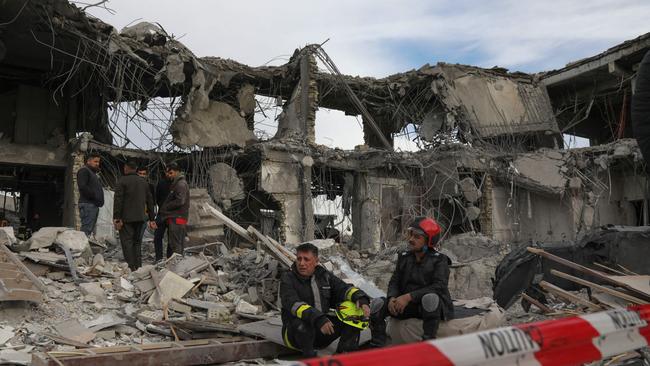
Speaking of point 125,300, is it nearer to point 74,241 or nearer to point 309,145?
point 74,241

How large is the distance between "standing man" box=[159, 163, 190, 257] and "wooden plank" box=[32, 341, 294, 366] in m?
3.37

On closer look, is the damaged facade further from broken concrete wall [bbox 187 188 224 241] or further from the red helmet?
the red helmet

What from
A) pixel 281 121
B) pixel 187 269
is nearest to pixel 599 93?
pixel 281 121

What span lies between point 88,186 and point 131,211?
0.95 metres

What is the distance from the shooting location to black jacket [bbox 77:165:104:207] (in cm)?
825

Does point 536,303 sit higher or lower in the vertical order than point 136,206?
lower

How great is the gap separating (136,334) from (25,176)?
12703mm

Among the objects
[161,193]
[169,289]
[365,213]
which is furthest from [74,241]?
[365,213]

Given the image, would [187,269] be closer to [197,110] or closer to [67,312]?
[67,312]

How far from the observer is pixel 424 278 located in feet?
16.0

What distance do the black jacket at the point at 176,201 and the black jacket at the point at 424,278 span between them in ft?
14.0

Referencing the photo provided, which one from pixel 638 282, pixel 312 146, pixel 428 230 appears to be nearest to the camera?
pixel 638 282

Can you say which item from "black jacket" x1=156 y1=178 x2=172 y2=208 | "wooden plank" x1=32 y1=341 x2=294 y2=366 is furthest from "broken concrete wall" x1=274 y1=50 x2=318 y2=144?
"wooden plank" x1=32 y1=341 x2=294 y2=366

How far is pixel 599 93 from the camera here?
17.7 metres
